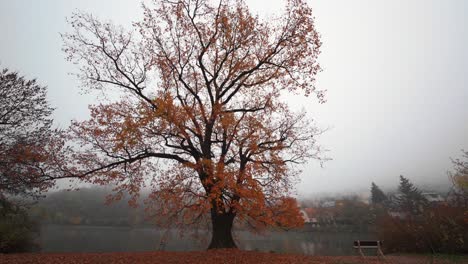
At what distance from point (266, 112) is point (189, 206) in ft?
22.3

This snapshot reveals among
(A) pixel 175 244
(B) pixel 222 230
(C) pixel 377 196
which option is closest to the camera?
(B) pixel 222 230

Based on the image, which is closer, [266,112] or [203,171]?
[203,171]

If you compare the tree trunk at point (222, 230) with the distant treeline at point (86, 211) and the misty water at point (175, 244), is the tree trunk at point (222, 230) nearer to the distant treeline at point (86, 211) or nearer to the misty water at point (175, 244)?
the misty water at point (175, 244)

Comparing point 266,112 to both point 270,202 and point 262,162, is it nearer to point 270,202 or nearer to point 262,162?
point 262,162

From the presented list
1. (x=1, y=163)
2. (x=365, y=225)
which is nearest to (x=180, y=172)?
(x=1, y=163)

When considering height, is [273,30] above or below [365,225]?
above

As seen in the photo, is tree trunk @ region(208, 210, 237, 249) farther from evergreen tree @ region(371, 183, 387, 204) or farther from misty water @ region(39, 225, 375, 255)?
evergreen tree @ region(371, 183, 387, 204)

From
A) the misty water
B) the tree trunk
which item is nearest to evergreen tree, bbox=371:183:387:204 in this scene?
the misty water

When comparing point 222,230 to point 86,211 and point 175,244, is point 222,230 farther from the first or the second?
point 86,211

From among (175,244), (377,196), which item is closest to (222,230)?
(175,244)

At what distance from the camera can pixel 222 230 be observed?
1423 centimetres

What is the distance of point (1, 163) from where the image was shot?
14945 mm

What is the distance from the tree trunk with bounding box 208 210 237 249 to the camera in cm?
1398

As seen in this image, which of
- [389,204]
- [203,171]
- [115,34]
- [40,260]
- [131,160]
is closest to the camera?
[40,260]
